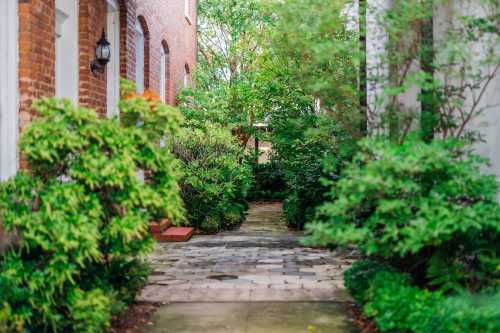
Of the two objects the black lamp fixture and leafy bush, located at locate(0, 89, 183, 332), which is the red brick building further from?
leafy bush, located at locate(0, 89, 183, 332)

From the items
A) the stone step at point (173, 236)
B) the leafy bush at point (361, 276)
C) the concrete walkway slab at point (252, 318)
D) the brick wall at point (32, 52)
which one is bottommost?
the concrete walkway slab at point (252, 318)

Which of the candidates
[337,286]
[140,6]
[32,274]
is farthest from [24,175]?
[140,6]

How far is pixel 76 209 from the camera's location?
462cm

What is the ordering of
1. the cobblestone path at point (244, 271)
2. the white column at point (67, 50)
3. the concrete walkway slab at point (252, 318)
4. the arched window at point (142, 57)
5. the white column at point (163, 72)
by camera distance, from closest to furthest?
the concrete walkway slab at point (252, 318), the cobblestone path at point (244, 271), the white column at point (67, 50), the arched window at point (142, 57), the white column at point (163, 72)

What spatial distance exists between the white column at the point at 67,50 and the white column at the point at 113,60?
1.63 metres

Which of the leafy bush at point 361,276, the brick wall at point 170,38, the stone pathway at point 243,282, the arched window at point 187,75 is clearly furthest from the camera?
the arched window at point 187,75

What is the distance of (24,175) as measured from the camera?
15.8ft

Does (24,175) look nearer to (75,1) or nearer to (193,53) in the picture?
(75,1)

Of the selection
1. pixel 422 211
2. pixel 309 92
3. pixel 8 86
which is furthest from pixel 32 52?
pixel 422 211

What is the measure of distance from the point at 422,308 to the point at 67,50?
5943 millimetres

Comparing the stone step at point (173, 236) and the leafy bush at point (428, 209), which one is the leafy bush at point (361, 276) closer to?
the leafy bush at point (428, 209)

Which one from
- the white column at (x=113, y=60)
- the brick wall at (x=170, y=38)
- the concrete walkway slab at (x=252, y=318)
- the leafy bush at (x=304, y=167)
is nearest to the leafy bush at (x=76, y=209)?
the concrete walkway slab at (x=252, y=318)

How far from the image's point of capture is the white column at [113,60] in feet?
33.7

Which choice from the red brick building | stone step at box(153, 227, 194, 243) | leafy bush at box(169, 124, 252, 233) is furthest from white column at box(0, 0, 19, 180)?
leafy bush at box(169, 124, 252, 233)
